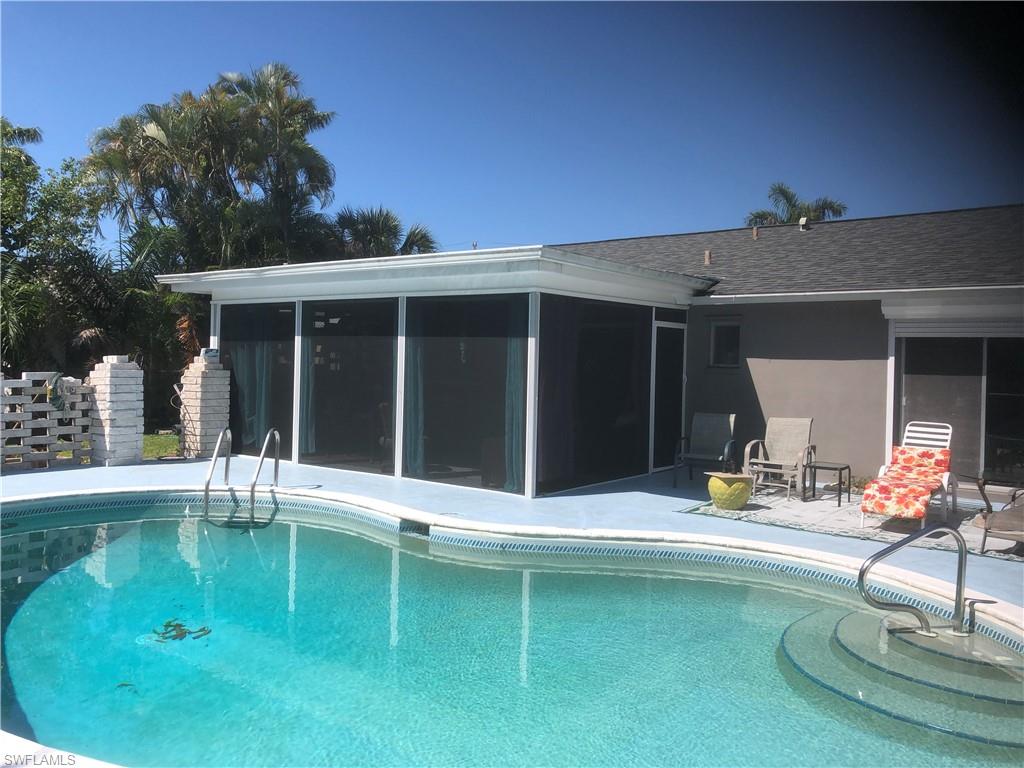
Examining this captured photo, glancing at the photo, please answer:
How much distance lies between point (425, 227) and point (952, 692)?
19.1m

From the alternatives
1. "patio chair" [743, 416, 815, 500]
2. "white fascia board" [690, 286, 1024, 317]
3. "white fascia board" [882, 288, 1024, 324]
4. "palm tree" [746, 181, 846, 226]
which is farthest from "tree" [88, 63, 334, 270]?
"palm tree" [746, 181, 846, 226]

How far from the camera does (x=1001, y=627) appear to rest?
5496 mm

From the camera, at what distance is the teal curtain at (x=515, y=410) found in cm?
988

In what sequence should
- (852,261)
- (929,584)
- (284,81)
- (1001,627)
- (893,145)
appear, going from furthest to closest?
(284,81) < (852,261) < (893,145) < (929,584) < (1001,627)

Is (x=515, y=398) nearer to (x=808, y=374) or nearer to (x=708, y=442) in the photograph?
(x=708, y=442)

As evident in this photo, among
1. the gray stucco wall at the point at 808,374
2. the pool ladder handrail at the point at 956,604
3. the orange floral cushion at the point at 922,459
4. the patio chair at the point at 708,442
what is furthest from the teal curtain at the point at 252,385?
the pool ladder handrail at the point at 956,604

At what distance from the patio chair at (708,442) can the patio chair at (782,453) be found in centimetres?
38

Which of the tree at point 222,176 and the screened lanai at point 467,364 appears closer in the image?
the screened lanai at point 467,364

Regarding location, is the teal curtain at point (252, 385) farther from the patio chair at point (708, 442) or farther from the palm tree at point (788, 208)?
the palm tree at point (788, 208)

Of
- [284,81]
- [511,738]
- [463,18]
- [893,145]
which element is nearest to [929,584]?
[511,738]

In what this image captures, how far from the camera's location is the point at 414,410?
11.1m

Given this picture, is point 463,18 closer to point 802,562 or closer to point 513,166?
point 802,562

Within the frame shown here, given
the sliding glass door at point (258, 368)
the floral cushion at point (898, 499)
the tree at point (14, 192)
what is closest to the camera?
the floral cushion at point (898, 499)

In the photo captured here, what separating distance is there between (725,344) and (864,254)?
2526mm
